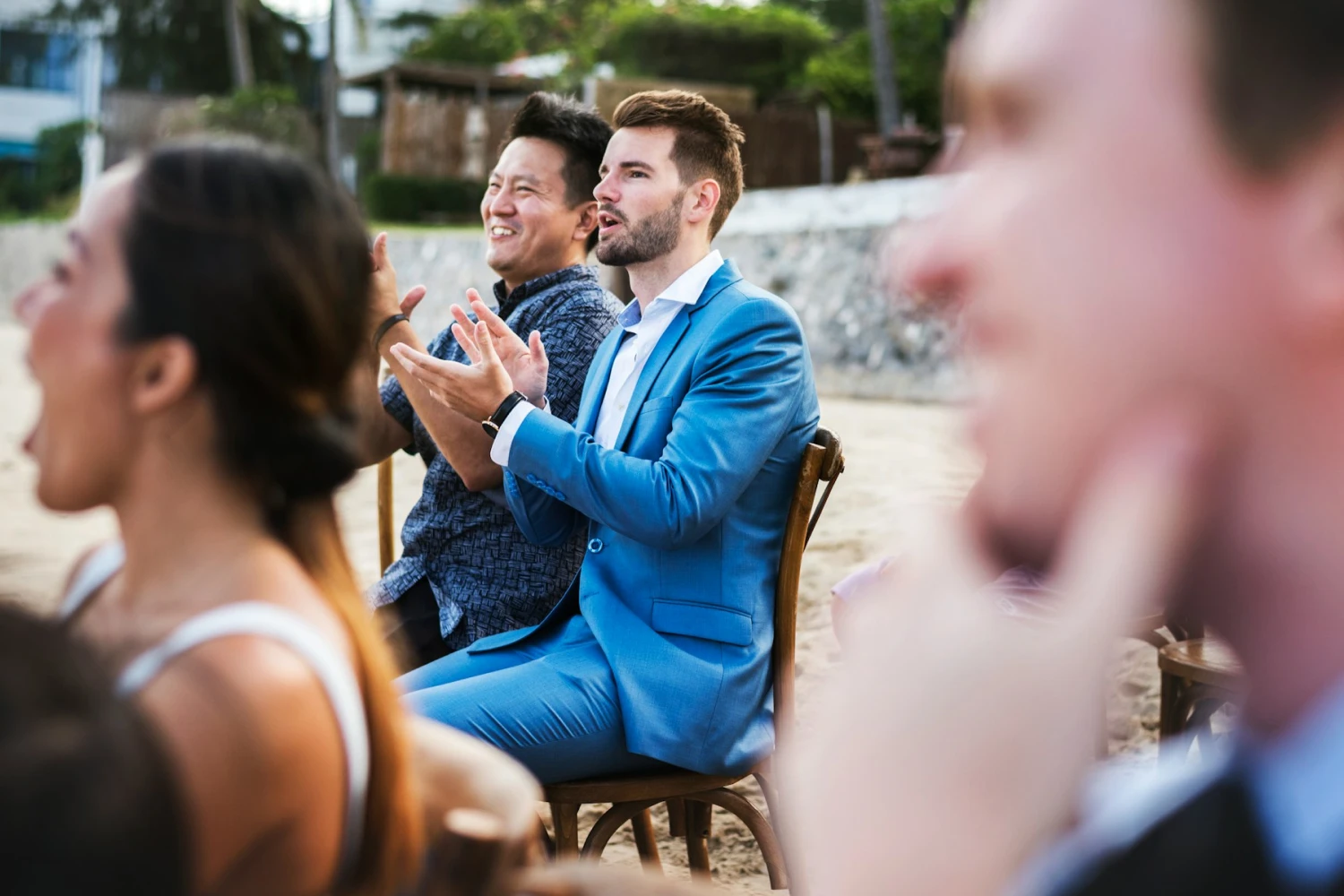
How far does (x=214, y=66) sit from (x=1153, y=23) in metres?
43.4

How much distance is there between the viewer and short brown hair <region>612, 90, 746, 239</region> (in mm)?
3104

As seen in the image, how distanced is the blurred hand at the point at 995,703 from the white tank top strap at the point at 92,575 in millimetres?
895

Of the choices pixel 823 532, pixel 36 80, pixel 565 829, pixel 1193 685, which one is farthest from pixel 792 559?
pixel 36 80

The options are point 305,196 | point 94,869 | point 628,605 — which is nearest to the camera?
point 94,869

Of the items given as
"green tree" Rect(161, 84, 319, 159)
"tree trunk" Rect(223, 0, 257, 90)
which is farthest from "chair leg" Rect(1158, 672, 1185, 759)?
"tree trunk" Rect(223, 0, 257, 90)

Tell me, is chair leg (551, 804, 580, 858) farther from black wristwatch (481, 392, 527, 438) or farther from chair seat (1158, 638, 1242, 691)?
chair seat (1158, 638, 1242, 691)

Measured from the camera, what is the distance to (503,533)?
9.84 feet

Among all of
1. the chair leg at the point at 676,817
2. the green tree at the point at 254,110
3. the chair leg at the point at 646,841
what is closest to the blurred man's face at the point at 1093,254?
the chair leg at the point at 646,841

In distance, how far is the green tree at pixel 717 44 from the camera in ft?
76.3

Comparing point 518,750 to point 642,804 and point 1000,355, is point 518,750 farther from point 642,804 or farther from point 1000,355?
point 1000,355

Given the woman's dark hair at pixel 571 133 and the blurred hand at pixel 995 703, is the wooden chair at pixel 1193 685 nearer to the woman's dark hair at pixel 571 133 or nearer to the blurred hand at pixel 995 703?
the woman's dark hair at pixel 571 133

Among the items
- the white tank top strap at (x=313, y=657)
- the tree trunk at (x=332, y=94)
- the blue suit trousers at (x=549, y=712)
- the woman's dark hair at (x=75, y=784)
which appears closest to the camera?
the woman's dark hair at (x=75, y=784)

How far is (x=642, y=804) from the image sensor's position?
2.54 metres

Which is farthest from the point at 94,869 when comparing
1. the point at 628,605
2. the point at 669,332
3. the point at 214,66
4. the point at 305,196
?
the point at 214,66
